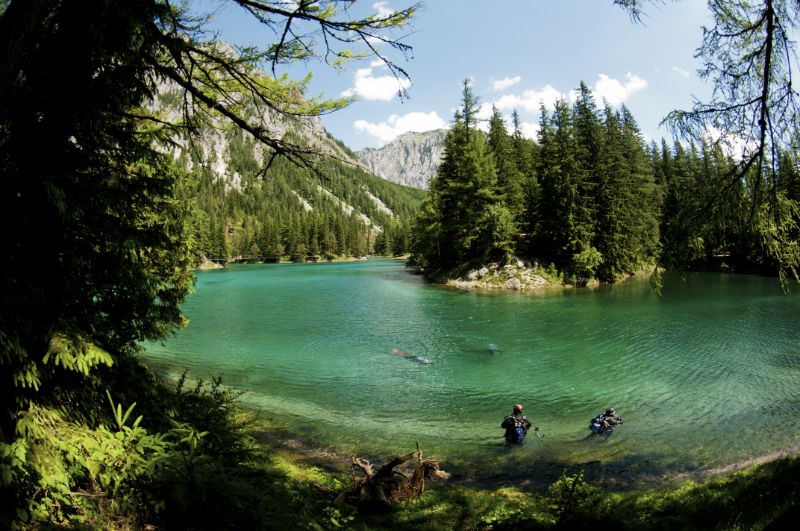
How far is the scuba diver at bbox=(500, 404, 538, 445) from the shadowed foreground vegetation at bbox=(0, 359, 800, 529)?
3.19m

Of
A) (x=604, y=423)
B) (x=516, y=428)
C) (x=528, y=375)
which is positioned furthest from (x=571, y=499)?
(x=528, y=375)

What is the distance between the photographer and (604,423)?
11.0 metres

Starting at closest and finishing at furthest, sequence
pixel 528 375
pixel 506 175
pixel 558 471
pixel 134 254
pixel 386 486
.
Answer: pixel 134 254 → pixel 386 486 → pixel 558 471 → pixel 528 375 → pixel 506 175

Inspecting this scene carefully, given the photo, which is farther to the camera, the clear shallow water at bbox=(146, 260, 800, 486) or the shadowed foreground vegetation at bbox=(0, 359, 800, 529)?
the clear shallow water at bbox=(146, 260, 800, 486)

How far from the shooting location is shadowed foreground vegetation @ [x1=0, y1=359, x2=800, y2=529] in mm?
3514

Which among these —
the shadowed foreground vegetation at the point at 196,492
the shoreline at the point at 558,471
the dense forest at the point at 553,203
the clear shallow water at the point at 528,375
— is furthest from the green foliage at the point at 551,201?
the shadowed foreground vegetation at the point at 196,492

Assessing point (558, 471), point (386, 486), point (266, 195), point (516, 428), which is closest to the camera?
point (386, 486)

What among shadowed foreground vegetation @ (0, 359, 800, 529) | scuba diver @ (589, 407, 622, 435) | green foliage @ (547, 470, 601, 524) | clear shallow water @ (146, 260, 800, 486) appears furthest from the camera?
scuba diver @ (589, 407, 622, 435)

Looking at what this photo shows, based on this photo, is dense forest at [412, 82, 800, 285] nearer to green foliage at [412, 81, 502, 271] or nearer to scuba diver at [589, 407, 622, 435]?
green foliage at [412, 81, 502, 271]

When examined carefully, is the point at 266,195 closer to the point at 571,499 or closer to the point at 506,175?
the point at 571,499

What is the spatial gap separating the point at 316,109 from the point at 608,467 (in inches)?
379

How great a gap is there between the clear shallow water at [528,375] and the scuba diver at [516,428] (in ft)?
1.05

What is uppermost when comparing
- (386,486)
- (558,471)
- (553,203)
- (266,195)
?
(553,203)

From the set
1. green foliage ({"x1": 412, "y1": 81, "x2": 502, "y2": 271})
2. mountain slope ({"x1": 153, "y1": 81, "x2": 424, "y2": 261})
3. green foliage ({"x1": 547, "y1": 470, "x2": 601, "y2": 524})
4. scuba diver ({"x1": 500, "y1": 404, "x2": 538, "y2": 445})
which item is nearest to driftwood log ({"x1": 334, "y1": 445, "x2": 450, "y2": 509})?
green foliage ({"x1": 547, "y1": 470, "x2": 601, "y2": 524})
